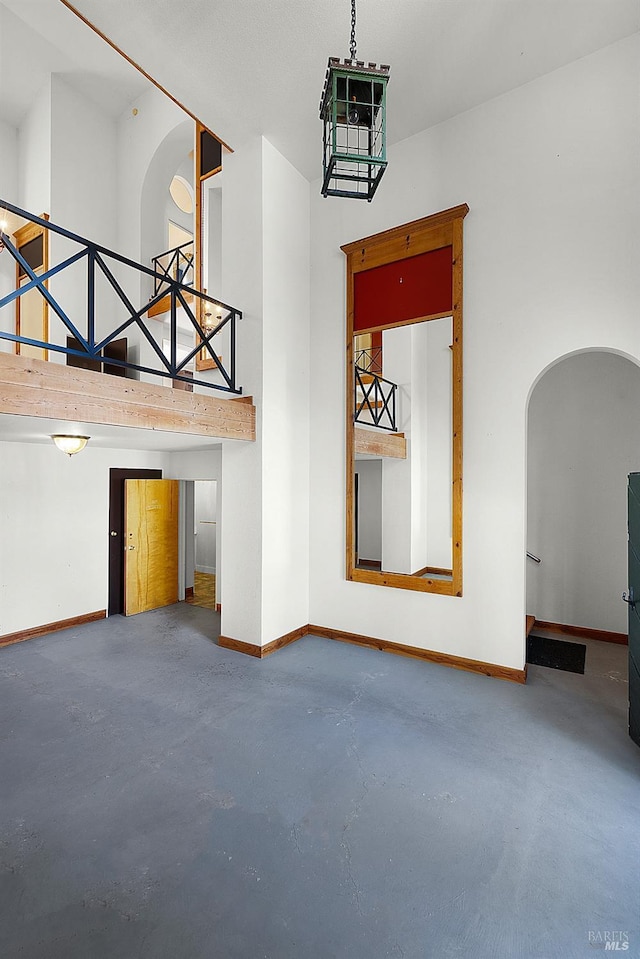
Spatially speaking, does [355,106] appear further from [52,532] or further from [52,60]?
[52,60]

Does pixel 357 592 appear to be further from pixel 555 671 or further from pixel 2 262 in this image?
pixel 2 262

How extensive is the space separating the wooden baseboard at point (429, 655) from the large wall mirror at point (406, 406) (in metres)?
0.56

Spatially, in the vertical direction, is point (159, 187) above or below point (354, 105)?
above

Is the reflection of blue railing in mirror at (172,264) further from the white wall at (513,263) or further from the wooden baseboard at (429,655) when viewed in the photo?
the wooden baseboard at (429,655)

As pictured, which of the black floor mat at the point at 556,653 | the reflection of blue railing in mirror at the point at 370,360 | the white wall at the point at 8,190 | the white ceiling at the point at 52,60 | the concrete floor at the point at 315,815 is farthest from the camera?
the white wall at the point at 8,190

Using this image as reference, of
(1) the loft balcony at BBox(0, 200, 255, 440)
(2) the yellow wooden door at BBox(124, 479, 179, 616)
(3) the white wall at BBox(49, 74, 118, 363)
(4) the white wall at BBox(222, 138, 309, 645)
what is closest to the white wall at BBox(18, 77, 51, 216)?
(3) the white wall at BBox(49, 74, 118, 363)

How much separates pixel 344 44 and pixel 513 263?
2.04 m

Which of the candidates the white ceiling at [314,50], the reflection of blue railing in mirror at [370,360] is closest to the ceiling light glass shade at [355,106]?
the white ceiling at [314,50]

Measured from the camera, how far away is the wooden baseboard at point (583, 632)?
4639mm

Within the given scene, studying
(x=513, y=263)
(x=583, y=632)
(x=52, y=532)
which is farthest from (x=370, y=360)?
(x=52, y=532)

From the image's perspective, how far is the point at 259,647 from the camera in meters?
4.37

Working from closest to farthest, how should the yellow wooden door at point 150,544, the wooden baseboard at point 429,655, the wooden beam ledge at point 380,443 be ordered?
the wooden baseboard at point 429,655 → the wooden beam ledge at point 380,443 → the yellow wooden door at point 150,544

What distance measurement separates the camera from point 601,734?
303 centimetres

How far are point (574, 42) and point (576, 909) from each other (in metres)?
5.22
